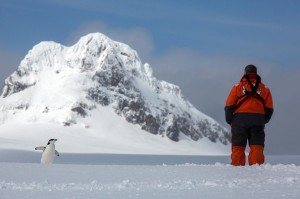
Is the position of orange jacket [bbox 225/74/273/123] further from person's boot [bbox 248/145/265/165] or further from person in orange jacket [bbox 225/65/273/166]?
person's boot [bbox 248/145/265/165]

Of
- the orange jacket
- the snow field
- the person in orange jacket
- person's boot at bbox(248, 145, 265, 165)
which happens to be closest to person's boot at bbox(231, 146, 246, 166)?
the person in orange jacket

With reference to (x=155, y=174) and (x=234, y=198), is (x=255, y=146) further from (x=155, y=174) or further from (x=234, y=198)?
(x=234, y=198)

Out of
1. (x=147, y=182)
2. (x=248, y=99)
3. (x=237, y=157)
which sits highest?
(x=248, y=99)

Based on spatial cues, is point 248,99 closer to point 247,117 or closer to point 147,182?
point 247,117

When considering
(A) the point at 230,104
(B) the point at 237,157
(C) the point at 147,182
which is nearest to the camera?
(C) the point at 147,182

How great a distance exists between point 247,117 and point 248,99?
0.39m

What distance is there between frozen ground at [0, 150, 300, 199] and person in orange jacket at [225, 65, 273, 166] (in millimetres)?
1117

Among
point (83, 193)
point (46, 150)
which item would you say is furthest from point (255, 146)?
point (46, 150)

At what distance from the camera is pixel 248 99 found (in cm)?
1051

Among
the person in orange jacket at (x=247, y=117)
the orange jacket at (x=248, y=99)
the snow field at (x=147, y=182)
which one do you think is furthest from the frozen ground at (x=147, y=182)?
the orange jacket at (x=248, y=99)

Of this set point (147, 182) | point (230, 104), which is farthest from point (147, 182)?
point (230, 104)

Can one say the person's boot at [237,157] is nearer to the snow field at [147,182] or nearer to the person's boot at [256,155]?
the person's boot at [256,155]

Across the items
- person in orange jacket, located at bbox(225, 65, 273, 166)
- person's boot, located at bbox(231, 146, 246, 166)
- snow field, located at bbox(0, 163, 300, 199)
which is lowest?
snow field, located at bbox(0, 163, 300, 199)

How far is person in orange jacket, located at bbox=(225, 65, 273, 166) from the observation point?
10.5 metres
